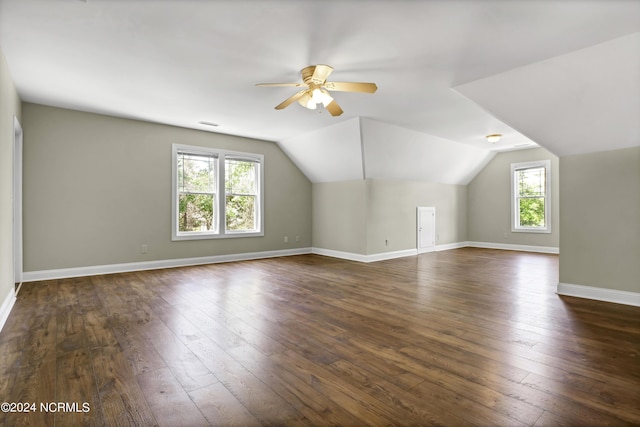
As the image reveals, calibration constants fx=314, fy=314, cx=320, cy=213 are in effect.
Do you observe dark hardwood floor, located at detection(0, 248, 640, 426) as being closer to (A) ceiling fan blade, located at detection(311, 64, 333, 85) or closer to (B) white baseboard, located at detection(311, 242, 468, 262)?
(B) white baseboard, located at detection(311, 242, 468, 262)

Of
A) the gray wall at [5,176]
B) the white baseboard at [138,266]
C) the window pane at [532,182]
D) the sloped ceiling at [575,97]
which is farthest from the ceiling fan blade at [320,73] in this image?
the window pane at [532,182]

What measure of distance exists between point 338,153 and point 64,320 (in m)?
4.96

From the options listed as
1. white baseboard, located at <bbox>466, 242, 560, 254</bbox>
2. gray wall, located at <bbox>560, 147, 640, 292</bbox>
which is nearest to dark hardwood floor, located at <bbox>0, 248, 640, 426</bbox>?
gray wall, located at <bbox>560, 147, 640, 292</bbox>

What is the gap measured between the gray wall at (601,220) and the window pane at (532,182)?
454cm

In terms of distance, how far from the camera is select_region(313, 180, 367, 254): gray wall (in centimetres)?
671

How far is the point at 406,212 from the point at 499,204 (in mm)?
3105

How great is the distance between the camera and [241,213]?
6844 mm

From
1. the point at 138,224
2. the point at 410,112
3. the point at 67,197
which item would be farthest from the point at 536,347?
the point at 67,197

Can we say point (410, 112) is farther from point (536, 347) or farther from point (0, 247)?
point (0, 247)

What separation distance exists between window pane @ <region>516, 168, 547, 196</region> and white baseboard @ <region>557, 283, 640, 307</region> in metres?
4.83

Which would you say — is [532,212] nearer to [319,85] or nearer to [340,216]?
[340,216]

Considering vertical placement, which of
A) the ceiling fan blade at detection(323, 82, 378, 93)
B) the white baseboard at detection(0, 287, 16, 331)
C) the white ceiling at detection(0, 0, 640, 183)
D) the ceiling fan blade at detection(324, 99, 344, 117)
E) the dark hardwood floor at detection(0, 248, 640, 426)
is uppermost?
the white ceiling at detection(0, 0, 640, 183)

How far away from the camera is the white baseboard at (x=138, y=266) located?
4.73 meters

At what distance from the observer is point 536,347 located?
2408 mm
